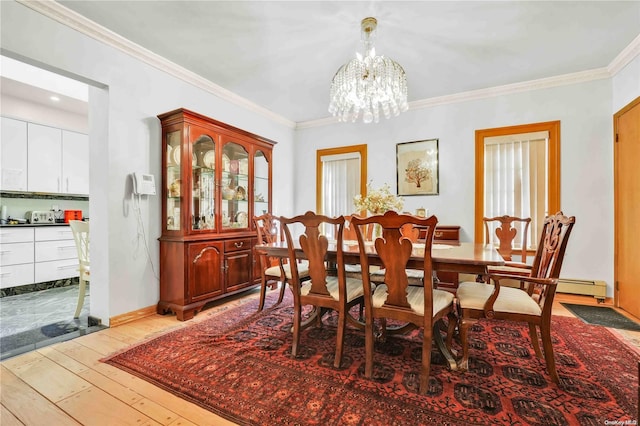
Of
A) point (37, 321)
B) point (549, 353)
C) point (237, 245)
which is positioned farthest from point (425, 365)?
point (37, 321)

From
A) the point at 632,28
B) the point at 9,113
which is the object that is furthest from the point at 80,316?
the point at 632,28

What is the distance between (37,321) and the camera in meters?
2.73

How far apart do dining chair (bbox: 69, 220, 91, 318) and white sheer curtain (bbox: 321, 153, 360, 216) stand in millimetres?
3323

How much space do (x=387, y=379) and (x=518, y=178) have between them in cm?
333

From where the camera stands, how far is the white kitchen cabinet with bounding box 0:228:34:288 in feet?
11.7

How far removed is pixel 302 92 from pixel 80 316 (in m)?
3.66

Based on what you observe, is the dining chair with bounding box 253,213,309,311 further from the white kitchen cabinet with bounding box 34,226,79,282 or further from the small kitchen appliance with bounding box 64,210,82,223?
the small kitchen appliance with bounding box 64,210,82,223

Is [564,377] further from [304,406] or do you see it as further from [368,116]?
[368,116]

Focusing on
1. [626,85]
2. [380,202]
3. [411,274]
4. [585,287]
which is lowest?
[585,287]

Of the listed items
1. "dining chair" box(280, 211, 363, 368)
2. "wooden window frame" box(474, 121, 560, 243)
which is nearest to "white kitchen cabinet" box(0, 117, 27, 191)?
"dining chair" box(280, 211, 363, 368)

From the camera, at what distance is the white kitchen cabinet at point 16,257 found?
3.58 metres

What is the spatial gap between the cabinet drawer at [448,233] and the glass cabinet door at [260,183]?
7.83 feet

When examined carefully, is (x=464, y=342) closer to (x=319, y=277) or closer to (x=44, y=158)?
(x=319, y=277)

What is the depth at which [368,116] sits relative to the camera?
2.76 meters
